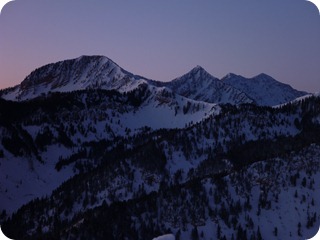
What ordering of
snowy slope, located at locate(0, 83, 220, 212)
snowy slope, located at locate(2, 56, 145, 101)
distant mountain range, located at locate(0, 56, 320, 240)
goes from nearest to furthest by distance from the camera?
distant mountain range, located at locate(0, 56, 320, 240) < snowy slope, located at locate(0, 83, 220, 212) < snowy slope, located at locate(2, 56, 145, 101)

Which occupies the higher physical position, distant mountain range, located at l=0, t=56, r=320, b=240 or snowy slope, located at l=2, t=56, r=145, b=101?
snowy slope, located at l=2, t=56, r=145, b=101

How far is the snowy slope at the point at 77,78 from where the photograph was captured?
165975 mm

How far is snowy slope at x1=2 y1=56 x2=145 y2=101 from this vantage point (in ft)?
545

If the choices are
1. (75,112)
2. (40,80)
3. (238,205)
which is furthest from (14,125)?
(40,80)

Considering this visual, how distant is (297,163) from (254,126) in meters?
47.7

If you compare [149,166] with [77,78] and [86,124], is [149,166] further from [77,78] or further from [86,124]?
[77,78]

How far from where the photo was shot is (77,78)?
188125 millimetres

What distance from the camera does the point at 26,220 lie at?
6650 centimetres

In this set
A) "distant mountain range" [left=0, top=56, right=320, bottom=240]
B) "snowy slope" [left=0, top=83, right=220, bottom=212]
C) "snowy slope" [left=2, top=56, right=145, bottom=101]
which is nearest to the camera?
"distant mountain range" [left=0, top=56, right=320, bottom=240]

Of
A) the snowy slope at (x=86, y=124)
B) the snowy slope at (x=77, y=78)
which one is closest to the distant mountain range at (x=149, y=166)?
the snowy slope at (x=86, y=124)

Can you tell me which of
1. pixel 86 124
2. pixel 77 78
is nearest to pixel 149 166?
pixel 86 124

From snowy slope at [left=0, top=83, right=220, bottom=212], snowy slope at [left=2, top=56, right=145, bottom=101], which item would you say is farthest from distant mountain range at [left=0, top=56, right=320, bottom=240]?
snowy slope at [left=2, top=56, right=145, bottom=101]

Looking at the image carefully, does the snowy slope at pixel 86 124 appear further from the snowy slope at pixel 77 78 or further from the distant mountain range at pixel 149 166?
the snowy slope at pixel 77 78

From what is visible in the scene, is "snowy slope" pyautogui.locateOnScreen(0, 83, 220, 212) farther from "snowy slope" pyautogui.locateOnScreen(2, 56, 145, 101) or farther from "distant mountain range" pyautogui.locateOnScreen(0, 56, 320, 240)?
"snowy slope" pyautogui.locateOnScreen(2, 56, 145, 101)
